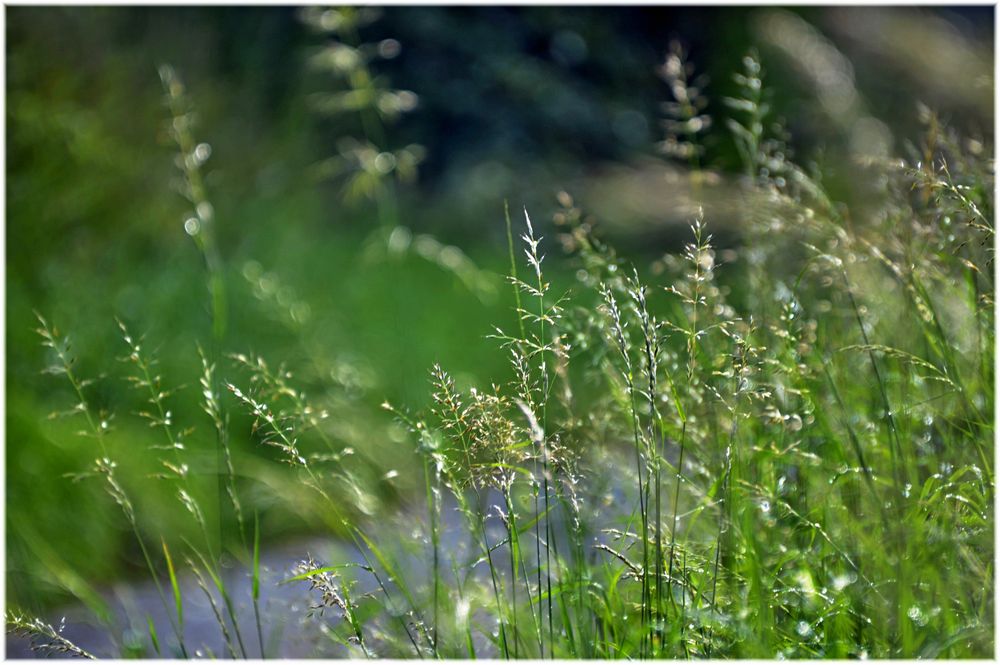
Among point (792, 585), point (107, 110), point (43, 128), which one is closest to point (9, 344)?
point (43, 128)

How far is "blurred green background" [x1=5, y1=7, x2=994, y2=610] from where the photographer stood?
339 centimetres

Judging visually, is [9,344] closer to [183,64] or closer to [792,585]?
[183,64]

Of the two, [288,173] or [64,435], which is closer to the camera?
[64,435]

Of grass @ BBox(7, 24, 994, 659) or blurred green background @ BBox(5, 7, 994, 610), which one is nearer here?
grass @ BBox(7, 24, 994, 659)

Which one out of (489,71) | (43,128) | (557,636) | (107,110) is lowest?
(557,636)

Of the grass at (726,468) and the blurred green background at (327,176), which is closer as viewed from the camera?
the grass at (726,468)

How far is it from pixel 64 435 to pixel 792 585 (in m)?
2.85

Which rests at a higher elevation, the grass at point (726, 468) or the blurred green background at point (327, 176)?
the blurred green background at point (327, 176)

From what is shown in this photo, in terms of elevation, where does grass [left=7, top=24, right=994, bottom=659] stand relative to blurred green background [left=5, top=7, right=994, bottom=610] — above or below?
below

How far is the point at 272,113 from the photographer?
261 inches

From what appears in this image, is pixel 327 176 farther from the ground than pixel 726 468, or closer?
farther from the ground

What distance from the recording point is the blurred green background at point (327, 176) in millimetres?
3389

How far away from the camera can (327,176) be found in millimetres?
5266

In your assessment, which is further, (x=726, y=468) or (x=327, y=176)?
(x=327, y=176)
